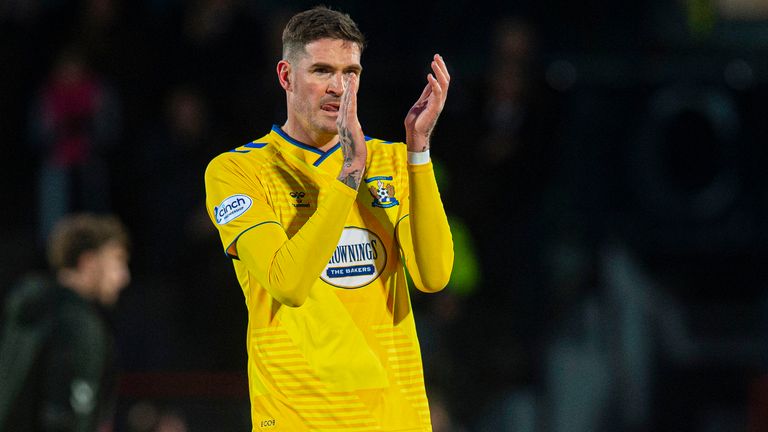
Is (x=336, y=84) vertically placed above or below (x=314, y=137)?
above

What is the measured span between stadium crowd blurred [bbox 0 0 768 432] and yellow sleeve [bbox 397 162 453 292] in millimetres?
4617

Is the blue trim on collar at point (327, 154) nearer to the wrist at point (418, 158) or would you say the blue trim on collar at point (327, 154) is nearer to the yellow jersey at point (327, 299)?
the yellow jersey at point (327, 299)

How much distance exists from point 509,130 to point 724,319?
2086 mm

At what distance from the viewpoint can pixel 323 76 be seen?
376cm

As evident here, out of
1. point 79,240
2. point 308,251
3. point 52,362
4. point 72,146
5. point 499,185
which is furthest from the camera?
point 72,146

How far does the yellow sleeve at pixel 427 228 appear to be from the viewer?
3.69 m

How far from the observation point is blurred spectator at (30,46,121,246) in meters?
9.41

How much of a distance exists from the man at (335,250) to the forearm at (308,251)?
0.05 ft

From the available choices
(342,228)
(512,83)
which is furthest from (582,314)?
(342,228)

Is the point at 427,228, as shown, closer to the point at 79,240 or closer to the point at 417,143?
the point at 417,143

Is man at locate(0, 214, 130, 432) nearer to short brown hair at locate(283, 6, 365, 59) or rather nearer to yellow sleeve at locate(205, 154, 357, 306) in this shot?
yellow sleeve at locate(205, 154, 357, 306)

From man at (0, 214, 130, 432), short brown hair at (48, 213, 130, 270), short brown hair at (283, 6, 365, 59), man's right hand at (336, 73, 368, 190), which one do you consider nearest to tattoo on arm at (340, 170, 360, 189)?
man's right hand at (336, 73, 368, 190)

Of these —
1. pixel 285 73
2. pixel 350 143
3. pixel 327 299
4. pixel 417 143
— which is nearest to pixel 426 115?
pixel 417 143

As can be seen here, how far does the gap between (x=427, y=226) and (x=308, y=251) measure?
15.7 inches
